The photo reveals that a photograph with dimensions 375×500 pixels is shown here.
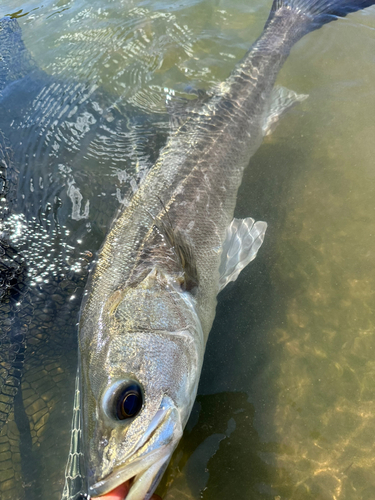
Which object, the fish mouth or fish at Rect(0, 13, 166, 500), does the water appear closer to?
fish at Rect(0, 13, 166, 500)

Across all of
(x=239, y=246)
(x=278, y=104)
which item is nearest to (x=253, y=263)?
(x=239, y=246)

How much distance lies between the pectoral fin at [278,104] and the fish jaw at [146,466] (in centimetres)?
347

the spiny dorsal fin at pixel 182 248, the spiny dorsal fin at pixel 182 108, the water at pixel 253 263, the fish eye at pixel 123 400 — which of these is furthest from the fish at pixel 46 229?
the spiny dorsal fin at pixel 182 248

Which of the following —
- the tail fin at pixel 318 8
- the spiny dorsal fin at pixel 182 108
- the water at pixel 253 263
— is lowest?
the water at pixel 253 263

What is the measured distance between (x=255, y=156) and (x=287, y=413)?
2855mm

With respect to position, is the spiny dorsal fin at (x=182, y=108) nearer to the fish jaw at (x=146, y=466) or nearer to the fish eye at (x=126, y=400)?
the fish eye at (x=126, y=400)

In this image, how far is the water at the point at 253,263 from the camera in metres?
2.50

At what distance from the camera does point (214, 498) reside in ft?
7.82

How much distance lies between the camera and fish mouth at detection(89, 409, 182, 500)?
180 centimetres

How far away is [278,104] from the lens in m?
4.34

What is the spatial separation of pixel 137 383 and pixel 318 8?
18.3 ft

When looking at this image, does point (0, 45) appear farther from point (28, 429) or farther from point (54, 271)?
point (28, 429)

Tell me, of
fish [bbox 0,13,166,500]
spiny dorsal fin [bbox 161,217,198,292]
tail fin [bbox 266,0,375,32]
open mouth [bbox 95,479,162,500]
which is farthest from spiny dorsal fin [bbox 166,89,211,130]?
open mouth [bbox 95,479,162,500]

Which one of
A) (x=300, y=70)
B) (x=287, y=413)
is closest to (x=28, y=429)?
(x=287, y=413)
